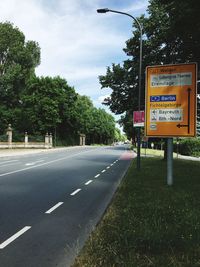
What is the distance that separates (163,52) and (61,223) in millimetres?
20885

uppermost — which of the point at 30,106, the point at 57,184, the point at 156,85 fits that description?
the point at 30,106

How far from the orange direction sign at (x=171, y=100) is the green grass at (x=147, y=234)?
10.00ft

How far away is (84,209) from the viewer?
8.83m

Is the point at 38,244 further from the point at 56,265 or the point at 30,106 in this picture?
the point at 30,106

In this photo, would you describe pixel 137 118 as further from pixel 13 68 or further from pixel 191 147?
pixel 13 68

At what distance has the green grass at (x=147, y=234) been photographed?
4.62 m

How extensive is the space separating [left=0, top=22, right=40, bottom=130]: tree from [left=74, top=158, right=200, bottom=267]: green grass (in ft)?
181

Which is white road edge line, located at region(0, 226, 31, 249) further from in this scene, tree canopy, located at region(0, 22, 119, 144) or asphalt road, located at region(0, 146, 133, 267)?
tree canopy, located at region(0, 22, 119, 144)

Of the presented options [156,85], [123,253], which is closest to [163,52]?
[156,85]

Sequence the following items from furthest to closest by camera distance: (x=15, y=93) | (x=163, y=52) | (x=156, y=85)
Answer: (x=15, y=93)
(x=163, y=52)
(x=156, y=85)

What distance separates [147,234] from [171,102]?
700 cm

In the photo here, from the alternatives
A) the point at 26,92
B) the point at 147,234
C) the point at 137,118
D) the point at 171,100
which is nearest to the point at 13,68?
the point at 26,92

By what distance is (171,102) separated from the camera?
11961 mm

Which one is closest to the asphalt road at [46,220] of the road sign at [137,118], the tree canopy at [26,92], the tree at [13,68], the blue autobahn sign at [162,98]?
the blue autobahn sign at [162,98]
